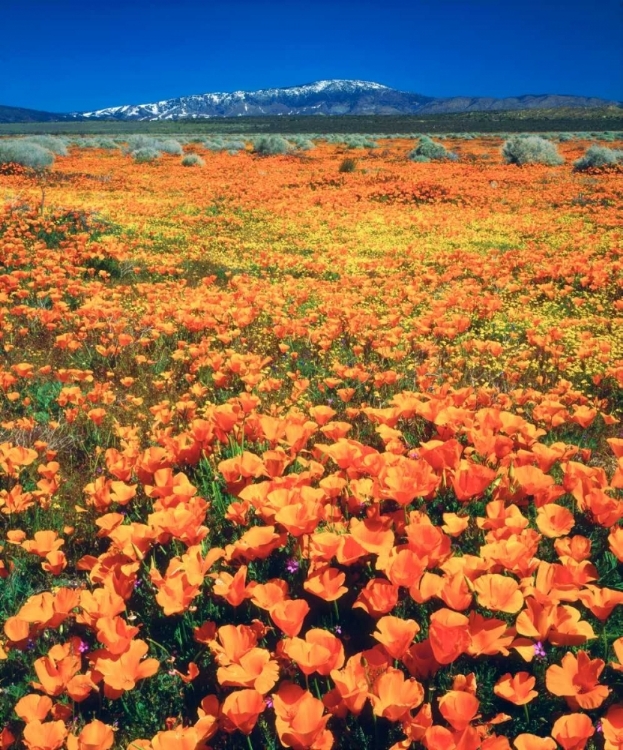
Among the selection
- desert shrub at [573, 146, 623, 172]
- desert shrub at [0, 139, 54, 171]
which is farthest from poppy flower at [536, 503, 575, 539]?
desert shrub at [0, 139, 54, 171]

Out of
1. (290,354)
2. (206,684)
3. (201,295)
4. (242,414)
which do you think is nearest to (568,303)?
(290,354)

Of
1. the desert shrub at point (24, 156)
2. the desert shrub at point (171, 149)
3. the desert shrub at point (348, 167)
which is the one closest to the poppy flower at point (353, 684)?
the desert shrub at point (348, 167)

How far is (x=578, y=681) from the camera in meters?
1.54

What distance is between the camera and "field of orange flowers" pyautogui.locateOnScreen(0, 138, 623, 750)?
5.16ft

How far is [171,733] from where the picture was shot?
1.46 metres

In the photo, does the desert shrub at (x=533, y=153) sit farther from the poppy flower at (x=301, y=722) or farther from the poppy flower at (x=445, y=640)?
the poppy flower at (x=301, y=722)

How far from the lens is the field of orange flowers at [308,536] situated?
157 centimetres

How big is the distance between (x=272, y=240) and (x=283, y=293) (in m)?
4.65

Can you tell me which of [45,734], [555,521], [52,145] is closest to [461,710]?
[555,521]

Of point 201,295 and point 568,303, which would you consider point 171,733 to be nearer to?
point 201,295

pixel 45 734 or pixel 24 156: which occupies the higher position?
pixel 24 156

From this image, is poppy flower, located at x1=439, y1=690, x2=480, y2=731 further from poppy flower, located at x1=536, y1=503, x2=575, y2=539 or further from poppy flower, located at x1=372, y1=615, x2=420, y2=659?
poppy flower, located at x1=536, y1=503, x2=575, y2=539

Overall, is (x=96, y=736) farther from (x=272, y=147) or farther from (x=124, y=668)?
(x=272, y=147)

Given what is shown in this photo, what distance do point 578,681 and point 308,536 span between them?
0.96m
